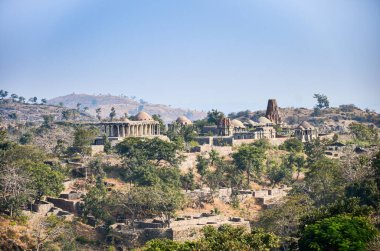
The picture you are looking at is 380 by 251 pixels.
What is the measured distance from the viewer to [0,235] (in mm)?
53188

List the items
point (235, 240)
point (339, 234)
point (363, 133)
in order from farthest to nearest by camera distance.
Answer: point (363, 133)
point (235, 240)
point (339, 234)

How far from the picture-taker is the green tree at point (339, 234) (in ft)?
138

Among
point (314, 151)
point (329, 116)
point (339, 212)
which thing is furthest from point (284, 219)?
point (329, 116)

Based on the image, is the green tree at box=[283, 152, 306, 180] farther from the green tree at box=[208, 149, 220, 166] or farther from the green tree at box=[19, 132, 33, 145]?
the green tree at box=[19, 132, 33, 145]

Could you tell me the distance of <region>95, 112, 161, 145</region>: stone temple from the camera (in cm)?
9497

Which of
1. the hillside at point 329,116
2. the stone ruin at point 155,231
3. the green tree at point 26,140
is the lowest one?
the stone ruin at point 155,231

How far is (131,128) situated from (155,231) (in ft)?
131

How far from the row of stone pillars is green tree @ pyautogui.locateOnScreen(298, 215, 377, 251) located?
53.5m

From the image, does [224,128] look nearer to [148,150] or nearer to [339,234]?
[148,150]

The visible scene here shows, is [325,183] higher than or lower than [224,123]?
lower

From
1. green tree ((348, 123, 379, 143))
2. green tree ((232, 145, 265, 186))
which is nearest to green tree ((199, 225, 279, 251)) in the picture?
green tree ((232, 145, 265, 186))

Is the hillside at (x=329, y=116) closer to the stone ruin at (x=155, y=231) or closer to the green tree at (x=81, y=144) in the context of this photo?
the green tree at (x=81, y=144)

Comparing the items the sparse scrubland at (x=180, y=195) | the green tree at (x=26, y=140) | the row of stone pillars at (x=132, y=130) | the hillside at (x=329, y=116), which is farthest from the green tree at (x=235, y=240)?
the hillside at (x=329, y=116)

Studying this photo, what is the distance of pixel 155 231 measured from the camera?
5766 cm
